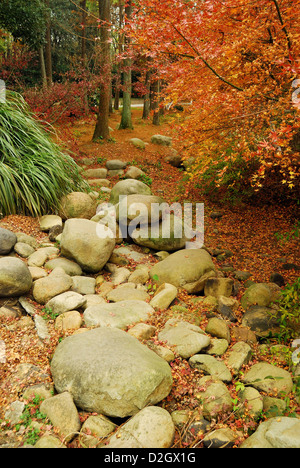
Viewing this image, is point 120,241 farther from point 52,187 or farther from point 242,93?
point 242,93

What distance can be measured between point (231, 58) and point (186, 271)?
2.66m

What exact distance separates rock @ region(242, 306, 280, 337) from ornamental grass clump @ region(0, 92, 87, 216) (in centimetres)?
332

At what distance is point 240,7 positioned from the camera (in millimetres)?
3414

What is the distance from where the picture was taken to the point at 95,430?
2375mm

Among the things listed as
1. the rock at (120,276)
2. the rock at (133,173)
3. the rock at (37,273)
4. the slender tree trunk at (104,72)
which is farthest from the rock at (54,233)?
the slender tree trunk at (104,72)

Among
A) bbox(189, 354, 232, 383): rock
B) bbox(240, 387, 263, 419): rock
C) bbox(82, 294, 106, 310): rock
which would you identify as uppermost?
bbox(82, 294, 106, 310): rock

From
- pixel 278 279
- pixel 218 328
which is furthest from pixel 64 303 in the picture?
pixel 278 279

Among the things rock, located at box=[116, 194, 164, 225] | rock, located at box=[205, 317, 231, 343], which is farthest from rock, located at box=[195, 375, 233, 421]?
rock, located at box=[116, 194, 164, 225]

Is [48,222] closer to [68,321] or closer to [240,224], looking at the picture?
[68,321]

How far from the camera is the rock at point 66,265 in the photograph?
4.28 metres

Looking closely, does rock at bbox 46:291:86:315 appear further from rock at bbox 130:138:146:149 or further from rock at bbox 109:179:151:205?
rock at bbox 130:138:146:149

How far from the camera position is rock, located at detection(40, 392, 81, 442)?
7.62 feet

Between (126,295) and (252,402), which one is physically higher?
(126,295)
